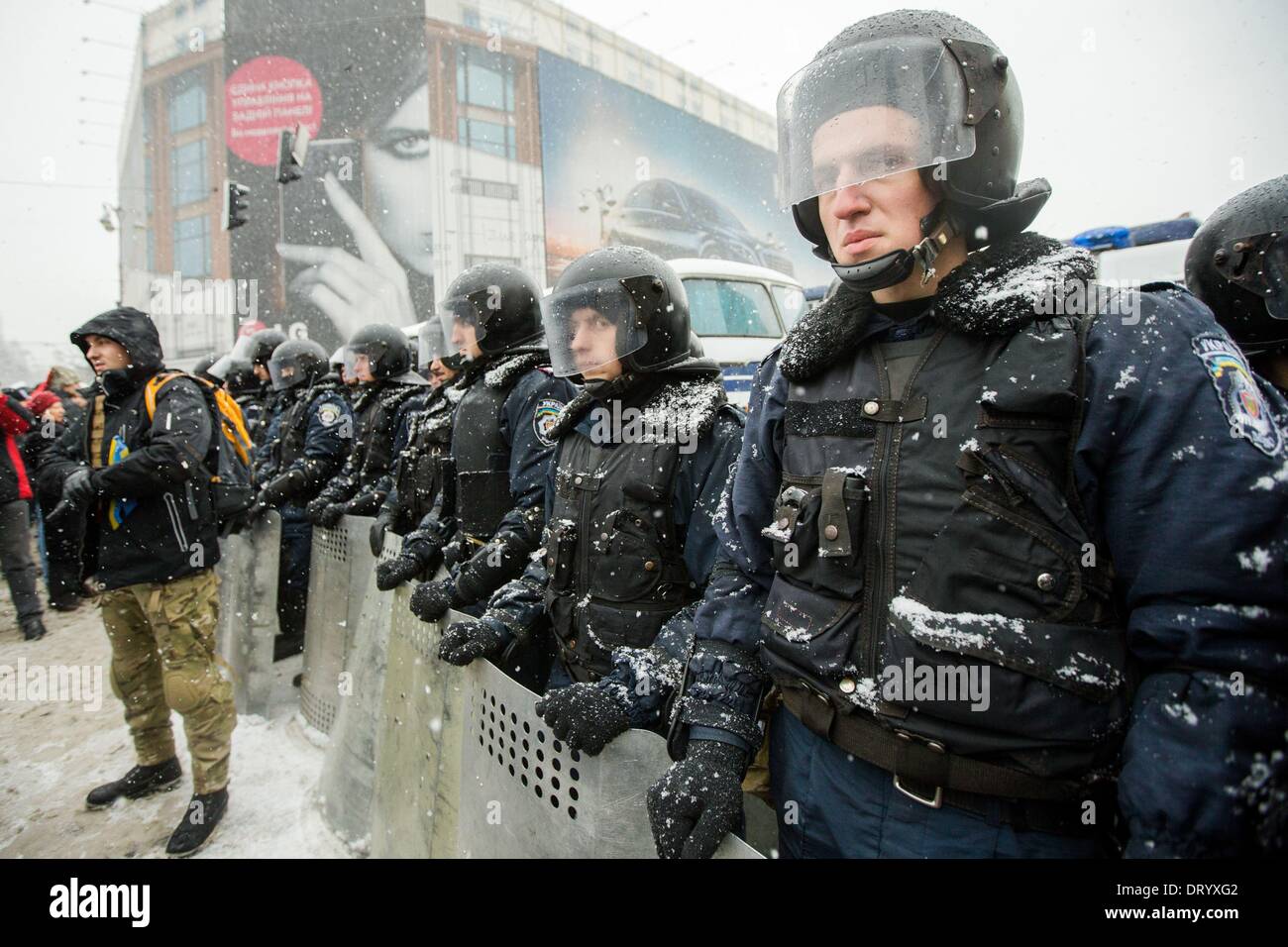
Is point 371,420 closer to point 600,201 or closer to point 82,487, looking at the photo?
point 82,487

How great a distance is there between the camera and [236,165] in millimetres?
26125

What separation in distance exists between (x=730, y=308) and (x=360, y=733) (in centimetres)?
606

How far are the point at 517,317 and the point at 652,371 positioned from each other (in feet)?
5.62

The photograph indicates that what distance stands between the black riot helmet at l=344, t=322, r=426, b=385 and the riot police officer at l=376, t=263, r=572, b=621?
2307 mm

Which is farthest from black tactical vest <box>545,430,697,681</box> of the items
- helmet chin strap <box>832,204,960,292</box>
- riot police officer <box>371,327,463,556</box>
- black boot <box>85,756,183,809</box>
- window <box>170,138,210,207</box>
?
window <box>170,138,210,207</box>

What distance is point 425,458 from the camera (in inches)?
169

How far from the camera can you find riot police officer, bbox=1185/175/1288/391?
2.19 metres

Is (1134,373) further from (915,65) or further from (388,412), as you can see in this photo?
(388,412)

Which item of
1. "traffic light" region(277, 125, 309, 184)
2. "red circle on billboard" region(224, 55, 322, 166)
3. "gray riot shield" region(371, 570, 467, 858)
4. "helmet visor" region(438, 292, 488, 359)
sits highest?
"red circle on billboard" region(224, 55, 322, 166)

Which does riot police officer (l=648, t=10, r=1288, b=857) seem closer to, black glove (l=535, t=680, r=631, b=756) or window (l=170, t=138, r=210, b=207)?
black glove (l=535, t=680, r=631, b=756)

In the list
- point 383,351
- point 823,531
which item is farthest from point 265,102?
point 823,531

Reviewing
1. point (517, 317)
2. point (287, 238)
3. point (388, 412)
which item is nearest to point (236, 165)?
point (287, 238)
